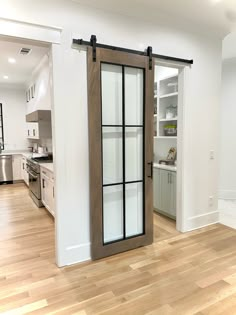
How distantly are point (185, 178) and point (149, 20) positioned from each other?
2.18 m

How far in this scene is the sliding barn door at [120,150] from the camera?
2.68 m

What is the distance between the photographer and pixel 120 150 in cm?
293

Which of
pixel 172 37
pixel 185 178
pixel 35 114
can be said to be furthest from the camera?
pixel 35 114

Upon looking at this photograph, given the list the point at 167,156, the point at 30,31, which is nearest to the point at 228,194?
the point at 167,156

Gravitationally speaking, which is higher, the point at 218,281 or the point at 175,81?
the point at 175,81

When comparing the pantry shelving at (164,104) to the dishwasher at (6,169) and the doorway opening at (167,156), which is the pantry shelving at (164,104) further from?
the dishwasher at (6,169)

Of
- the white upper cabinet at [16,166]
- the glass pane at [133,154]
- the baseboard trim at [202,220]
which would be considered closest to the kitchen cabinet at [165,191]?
the baseboard trim at [202,220]

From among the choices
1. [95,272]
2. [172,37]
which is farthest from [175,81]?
[95,272]

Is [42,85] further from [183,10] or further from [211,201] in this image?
[211,201]

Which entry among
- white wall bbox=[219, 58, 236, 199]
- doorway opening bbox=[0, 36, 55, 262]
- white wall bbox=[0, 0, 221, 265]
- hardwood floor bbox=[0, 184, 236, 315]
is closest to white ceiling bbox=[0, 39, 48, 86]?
doorway opening bbox=[0, 36, 55, 262]

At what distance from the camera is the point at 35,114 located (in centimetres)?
487

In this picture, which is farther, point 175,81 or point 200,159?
point 175,81

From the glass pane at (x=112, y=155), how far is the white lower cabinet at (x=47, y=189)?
1.42 m

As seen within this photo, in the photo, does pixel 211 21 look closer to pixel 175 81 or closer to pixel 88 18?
pixel 175 81
